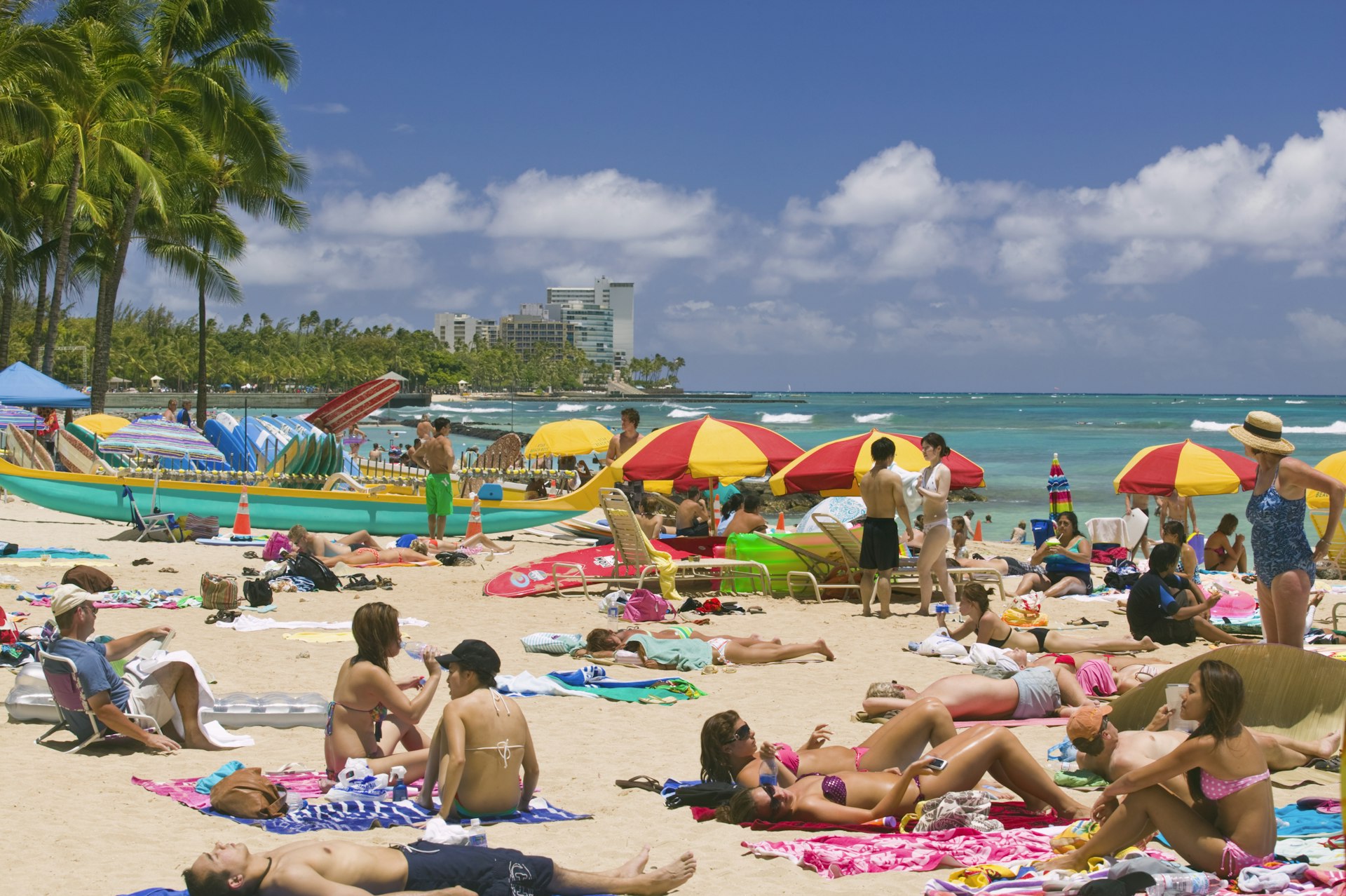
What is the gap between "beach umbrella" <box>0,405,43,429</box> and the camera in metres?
23.7

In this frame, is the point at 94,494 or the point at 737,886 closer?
the point at 737,886

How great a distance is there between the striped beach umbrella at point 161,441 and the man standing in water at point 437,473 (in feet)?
14.5

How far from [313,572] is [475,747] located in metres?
7.02

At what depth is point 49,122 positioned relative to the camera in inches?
827

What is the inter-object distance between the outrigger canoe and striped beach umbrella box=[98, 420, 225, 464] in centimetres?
45

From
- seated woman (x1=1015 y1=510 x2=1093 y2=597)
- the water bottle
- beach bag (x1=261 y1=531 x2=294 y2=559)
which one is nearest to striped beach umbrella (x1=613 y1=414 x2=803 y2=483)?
seated woman (x1=1015 y1=510 x2=1093 y2=597)

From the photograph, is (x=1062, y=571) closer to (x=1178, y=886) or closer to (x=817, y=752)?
(x=817, y=752)

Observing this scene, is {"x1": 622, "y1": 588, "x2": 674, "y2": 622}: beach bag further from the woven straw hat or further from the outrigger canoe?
the outrigger canoe

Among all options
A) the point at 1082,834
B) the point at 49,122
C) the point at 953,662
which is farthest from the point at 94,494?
the point at 1082,834

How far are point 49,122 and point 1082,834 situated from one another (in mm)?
22316

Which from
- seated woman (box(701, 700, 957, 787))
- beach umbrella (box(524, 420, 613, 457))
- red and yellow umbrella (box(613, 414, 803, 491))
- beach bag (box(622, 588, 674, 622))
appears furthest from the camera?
beach umbrella (box(524, 420, 613, 457))

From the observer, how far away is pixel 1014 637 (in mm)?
7832

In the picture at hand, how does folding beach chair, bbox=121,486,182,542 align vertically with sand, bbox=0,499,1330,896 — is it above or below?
above

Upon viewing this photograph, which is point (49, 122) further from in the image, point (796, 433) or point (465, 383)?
point (465, 383)
